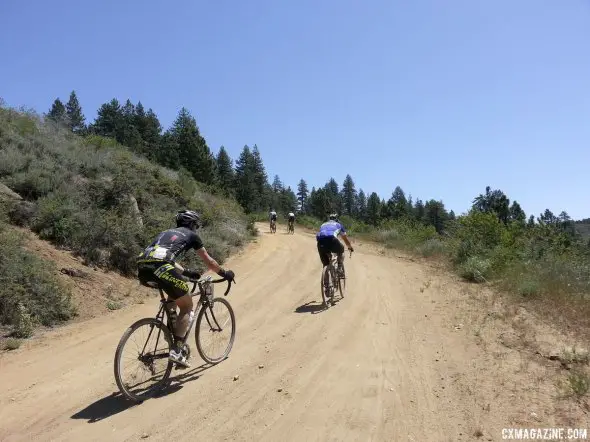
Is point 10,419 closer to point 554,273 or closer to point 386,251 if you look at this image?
point 554,273

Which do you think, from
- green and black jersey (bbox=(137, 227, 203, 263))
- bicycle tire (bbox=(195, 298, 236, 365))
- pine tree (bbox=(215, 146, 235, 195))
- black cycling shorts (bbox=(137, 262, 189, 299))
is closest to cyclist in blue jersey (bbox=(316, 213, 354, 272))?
bicycle tire (bbox=(195, 298, 236, 365))

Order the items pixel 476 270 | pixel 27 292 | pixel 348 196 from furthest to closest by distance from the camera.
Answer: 1. pixel 348 196
2. pixel 476 270
3. pixel 27 292

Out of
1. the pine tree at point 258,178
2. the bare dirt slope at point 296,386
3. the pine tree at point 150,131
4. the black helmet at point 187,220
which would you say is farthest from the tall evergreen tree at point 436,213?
the black helmet at point 187,220

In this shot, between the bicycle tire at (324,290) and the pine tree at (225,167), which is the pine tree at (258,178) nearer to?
the pine tree at (225,167)

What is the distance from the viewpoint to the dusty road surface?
426 centimetres

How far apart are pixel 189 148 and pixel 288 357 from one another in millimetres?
53028

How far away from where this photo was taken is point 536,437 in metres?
4.09

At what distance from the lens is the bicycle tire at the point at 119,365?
4.59 m

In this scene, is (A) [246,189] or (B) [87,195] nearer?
(B) [87,195]

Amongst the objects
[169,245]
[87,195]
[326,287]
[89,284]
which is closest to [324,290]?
[326,287]

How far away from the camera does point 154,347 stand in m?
5.04

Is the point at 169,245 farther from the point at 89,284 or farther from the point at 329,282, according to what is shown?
the point at 89,284

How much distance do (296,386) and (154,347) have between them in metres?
1.83

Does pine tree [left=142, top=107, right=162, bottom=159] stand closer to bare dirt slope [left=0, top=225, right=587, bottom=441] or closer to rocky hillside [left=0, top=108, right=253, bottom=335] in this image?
rocky hillside [left=0, top=108, right=253, bottom=335]
